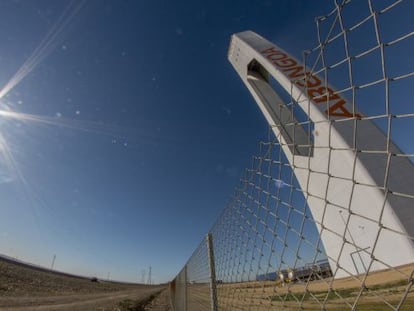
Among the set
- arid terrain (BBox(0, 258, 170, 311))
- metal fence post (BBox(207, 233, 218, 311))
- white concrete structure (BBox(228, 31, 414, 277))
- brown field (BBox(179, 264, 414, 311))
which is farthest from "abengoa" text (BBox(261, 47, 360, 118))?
arid terrain (BBox(0, 258, 170, 311))

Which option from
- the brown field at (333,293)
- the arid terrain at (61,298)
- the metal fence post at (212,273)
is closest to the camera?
the brown field at (333,293)

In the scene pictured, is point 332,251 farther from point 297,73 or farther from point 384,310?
point 297,73

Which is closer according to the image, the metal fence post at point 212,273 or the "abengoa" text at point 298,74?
the metal fence post at point 212,273

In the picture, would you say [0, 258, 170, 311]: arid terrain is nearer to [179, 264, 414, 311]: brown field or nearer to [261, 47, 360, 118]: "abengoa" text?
[179, 264, 414, 311]: brown field

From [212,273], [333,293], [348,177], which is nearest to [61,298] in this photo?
[212,273]

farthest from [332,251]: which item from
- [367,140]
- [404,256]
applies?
[367,140]

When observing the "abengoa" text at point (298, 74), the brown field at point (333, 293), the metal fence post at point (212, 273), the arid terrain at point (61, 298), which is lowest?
the brown field at point (333, 293)

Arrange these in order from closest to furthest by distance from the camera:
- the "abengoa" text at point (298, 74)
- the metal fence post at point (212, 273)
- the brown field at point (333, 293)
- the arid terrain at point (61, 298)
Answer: the brown field at point (333, 293) → the metal fence post at point (212, 273) → the "abengoa" text at point (298, 74) → the arid terrain at point (61, 298)

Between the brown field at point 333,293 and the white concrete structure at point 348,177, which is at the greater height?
the white concrete structure at point 348,177

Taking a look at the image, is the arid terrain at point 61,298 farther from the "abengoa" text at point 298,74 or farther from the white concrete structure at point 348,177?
the "abengoa" text at point 298,74

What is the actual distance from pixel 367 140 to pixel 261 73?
261 inches

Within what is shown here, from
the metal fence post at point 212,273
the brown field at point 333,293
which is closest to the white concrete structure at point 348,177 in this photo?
the brown field at point 333,293

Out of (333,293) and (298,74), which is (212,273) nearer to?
(333,293)

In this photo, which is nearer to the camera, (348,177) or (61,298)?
(348,177)
